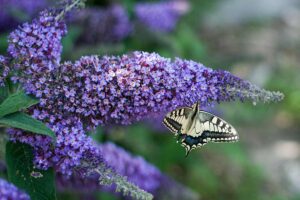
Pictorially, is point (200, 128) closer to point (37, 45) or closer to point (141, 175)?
point (37, 45)

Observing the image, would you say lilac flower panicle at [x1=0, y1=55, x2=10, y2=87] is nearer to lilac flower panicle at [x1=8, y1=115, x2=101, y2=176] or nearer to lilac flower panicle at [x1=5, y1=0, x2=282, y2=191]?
lilac flower panicle at [x1=5, y1=0, x2=282, y2=191]

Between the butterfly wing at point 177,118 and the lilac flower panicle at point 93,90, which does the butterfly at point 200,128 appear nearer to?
the butterfly wing at point 177,118

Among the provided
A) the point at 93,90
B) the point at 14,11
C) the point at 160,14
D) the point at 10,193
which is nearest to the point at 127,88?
the point at 93,90

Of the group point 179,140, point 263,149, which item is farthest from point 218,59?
point 179,140

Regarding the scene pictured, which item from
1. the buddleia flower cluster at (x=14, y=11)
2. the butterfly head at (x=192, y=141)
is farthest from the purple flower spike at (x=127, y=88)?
the buddleia flower cluster at (x=14, y=11)

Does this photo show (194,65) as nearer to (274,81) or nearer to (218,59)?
(218,59)

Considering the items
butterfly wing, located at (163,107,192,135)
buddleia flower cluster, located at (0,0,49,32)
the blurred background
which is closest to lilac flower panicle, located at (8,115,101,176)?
butterfly wing, located at (163,107,192,135)
